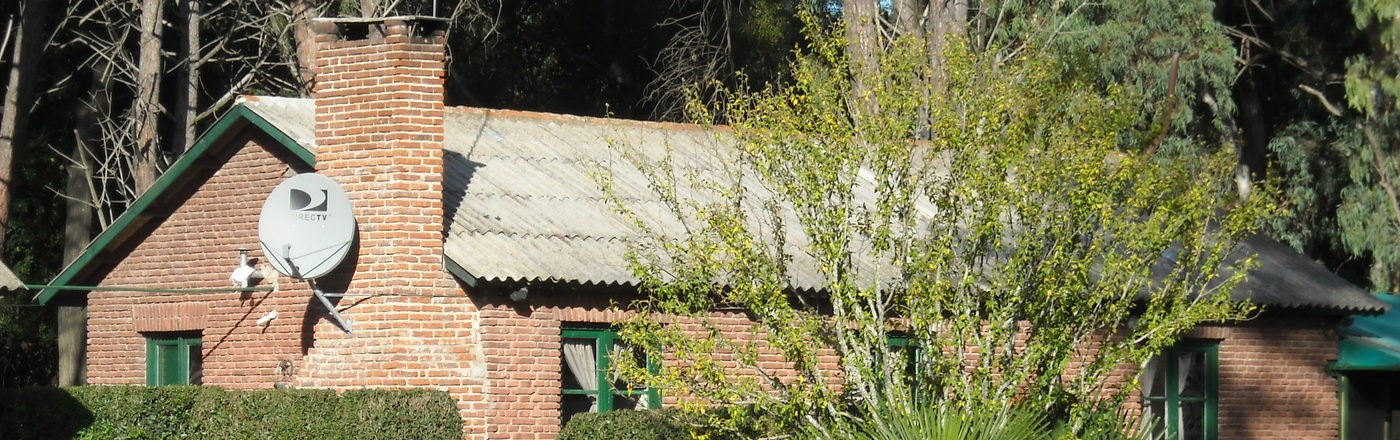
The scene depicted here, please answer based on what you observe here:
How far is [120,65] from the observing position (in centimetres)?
2814

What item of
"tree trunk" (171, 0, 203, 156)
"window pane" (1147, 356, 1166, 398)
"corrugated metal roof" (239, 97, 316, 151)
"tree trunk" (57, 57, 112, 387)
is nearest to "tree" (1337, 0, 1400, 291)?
"window pane" (1147, 356, 1166, 398)

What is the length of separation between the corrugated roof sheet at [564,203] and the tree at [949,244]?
22.5 inches

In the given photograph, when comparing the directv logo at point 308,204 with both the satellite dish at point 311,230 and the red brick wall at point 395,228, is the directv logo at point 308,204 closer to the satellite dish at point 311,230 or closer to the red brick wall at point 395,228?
the satellite dish at point 311,230

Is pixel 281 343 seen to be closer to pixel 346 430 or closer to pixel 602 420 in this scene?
pixel 346 430

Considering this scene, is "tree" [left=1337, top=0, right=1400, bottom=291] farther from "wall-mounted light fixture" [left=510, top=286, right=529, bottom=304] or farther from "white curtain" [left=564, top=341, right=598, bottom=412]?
"wall-mounted light fixture" [left=510, top=286, right=529, bottom=304]

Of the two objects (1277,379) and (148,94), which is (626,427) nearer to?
(1277,379)

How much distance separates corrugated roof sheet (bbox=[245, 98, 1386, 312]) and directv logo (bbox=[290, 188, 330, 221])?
1055mm

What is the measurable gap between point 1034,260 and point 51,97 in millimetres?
22214

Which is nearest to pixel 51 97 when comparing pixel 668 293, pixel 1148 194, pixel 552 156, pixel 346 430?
pixel 552 156

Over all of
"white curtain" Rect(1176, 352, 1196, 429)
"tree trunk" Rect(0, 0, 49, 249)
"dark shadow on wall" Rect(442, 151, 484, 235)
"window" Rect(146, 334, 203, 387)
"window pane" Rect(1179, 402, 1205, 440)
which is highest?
"tree trunk" Rect(0, 0, 49, 249)

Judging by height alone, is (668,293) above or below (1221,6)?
below

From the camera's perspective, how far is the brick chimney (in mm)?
14211

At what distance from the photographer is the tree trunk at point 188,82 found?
84.1 feet

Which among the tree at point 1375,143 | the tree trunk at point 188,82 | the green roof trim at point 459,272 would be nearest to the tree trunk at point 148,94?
the tree trunk at point 188,82
